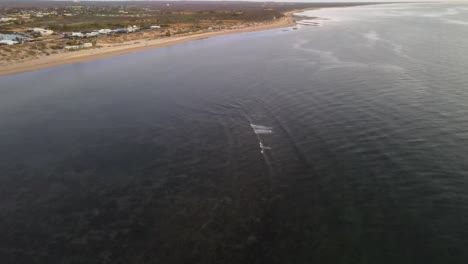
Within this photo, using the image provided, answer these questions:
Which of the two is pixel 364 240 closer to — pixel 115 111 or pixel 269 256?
pixel 269 256

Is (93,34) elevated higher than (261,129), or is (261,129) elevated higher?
(93,34)

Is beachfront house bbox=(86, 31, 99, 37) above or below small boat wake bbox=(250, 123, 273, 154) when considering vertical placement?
above

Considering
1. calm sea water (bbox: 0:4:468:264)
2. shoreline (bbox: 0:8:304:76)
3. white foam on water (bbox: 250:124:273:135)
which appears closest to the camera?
calm sea water (bbox: 0:4:468:264)

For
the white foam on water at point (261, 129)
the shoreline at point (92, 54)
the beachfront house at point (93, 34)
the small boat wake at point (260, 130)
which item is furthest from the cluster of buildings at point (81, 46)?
the white foam on water at point (261, 129)

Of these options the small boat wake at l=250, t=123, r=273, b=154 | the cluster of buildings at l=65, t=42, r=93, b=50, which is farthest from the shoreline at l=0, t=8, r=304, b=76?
the small boat wake at l=250, t=123, r=273, b=154

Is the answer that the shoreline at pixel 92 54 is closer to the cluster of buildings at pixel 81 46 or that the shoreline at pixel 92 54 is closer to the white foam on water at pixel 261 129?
the cluster of buildings at pixel 81 46

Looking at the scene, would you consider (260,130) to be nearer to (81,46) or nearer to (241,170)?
(241,170)

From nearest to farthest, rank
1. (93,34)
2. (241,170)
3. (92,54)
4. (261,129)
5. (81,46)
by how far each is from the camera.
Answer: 1. (241,170)
2. (261,129)
3. (92,54)
4. (81,46)
5. (93,34)

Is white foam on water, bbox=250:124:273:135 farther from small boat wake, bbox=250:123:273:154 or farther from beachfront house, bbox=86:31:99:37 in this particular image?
beachfront house, bbox=86:31:99:37

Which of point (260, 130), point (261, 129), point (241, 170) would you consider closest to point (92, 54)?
point (261, 129)
